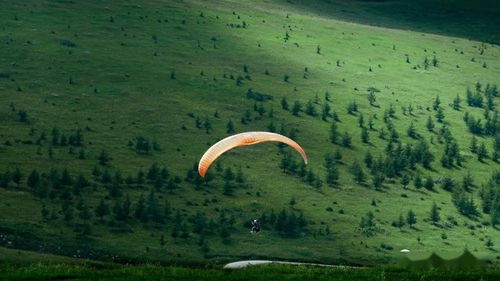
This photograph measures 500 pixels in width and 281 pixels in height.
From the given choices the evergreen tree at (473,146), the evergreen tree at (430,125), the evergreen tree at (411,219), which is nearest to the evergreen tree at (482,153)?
the evergreen tree at (473,146)

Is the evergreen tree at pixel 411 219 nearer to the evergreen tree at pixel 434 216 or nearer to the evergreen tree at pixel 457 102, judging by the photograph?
the evergreen tree at pixel 434 216

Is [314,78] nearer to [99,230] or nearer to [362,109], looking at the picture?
[362,109]

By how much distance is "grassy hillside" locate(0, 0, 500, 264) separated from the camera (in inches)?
4195

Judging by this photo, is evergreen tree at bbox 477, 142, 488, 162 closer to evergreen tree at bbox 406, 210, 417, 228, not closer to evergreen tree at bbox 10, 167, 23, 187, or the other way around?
evergreen tree at bbox 406, 210, 417, 228

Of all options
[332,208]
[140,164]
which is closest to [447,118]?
[332,208]

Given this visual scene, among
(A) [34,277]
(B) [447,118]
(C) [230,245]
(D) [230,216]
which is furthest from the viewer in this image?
(B) [447,118]

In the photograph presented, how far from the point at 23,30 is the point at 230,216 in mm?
77070

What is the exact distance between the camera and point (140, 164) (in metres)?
126

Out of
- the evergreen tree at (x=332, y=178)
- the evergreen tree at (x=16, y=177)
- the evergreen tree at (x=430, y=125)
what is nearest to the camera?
the evergreen tree at (x=16, y=177)

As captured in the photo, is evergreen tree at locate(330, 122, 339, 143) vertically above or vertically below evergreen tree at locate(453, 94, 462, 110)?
below

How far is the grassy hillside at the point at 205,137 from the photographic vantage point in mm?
106562

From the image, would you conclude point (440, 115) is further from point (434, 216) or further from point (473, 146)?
point (434, 216)

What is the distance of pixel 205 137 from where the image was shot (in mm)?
139500

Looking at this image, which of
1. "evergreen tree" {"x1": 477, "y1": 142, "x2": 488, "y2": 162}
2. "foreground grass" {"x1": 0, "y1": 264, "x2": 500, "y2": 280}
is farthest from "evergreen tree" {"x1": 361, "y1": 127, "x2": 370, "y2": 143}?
"foreground grass" {"x1": 0, "y1": 264, "x2": 500, "y2": 280}
